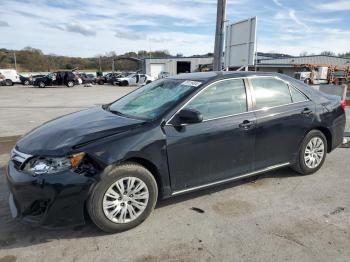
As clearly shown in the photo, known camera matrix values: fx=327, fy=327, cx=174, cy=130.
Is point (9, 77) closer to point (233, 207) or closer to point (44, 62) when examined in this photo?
point (233, 207)

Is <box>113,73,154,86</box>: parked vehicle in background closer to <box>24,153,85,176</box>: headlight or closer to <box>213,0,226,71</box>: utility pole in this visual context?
<box>213,0,226,71</box>: utility pole

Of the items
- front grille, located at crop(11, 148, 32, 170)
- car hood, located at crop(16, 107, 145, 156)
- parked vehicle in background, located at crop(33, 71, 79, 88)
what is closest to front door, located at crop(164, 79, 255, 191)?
car hood, located at crop(16, 107, 145, 156)

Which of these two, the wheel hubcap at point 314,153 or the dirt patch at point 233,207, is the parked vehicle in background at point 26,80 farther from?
the dirt patch at point 233,207

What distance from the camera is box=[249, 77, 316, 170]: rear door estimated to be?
429 centimetres

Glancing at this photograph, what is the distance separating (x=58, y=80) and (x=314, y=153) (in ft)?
106

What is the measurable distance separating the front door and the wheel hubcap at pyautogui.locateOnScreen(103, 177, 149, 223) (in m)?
0.41

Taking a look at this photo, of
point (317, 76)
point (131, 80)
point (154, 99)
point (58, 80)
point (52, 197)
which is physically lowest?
point (131, 80)

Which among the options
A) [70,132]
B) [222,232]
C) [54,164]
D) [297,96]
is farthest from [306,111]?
[54,164]

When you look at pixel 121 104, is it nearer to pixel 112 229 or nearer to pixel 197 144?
pixel 197 144

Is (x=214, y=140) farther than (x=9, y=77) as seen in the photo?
No

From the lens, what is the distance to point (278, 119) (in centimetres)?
440

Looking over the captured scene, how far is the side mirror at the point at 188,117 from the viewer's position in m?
3.55

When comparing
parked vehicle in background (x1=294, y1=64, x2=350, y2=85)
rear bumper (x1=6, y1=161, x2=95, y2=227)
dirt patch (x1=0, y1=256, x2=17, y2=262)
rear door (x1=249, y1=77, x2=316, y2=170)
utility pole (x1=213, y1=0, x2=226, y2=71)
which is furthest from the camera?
parked vehicle in background (x1=294, y1=64, x2=350, y2=85)

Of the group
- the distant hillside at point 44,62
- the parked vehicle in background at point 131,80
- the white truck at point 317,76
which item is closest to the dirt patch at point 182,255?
the parked vehicle in background at point 131,80
